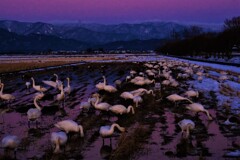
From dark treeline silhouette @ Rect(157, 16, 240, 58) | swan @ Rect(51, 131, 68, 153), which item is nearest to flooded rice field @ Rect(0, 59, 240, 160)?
swan @ Rect(51, 131, 68, 153)

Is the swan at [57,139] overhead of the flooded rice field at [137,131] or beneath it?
overhead

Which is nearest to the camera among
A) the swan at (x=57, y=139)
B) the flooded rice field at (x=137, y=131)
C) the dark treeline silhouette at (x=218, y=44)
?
the swan at (x=57, y=139)

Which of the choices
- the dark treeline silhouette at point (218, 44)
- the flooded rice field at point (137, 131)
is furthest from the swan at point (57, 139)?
the dark treeline silhouette at point (218, 44)

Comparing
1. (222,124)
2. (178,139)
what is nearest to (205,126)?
(222,124)

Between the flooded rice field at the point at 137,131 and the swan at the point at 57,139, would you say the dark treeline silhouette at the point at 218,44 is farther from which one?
the swan at the point at 57,139

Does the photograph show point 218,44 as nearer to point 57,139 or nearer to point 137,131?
point 137,131

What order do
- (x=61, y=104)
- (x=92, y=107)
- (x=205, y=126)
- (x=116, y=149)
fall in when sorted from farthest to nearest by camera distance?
(x=61, y=104)
(x=92, y=107)
(x=205, y=126)
(x=116, y=149)

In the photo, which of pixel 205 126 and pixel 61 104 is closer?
pixel 205 126

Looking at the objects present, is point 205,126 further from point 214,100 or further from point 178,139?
point 214,100

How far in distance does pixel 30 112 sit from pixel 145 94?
9.40 m

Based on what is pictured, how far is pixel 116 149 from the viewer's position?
11.0m

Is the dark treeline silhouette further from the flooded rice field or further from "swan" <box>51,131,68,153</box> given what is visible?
"swan" <box>51,131,68,153</box>

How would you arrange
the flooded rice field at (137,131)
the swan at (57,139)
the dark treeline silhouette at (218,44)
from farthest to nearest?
the dark treeline silhouette at (218,44) < the flooded rice field at (137,131) < the swan at (57,139)

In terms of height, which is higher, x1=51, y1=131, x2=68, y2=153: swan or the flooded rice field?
x1=51, y1=131, x2=68, y2=153: swan
